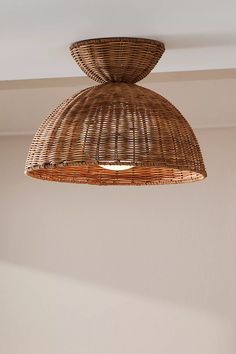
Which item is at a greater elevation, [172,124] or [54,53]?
[54,53]

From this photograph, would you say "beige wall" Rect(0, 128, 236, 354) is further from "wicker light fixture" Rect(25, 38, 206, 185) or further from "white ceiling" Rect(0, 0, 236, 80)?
"wicker light fixture" Rect(25, 38, 206, 185)

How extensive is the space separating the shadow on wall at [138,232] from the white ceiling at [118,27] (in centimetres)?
221

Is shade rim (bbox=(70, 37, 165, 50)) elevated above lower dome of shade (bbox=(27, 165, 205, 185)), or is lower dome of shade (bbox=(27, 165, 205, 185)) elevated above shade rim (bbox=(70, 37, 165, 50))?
shade rim (bbox=(70, 37, 165, 50))

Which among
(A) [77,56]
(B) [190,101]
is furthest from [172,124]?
(B) [190,101]

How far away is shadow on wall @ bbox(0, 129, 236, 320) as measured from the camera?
501 centimetres

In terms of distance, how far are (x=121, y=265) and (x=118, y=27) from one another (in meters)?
2.81

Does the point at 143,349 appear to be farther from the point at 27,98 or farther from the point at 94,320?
the point at 27,98

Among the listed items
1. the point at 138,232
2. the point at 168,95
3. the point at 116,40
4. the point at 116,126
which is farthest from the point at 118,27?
the point at 138,232

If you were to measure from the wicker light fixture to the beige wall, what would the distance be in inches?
102

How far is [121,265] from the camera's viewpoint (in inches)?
201

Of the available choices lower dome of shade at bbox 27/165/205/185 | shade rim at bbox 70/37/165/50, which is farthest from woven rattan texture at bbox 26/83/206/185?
lower dome of shade at bbox 27/165/205/185

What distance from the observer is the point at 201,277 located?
5.00 m

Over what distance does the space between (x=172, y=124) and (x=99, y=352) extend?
3099mm
